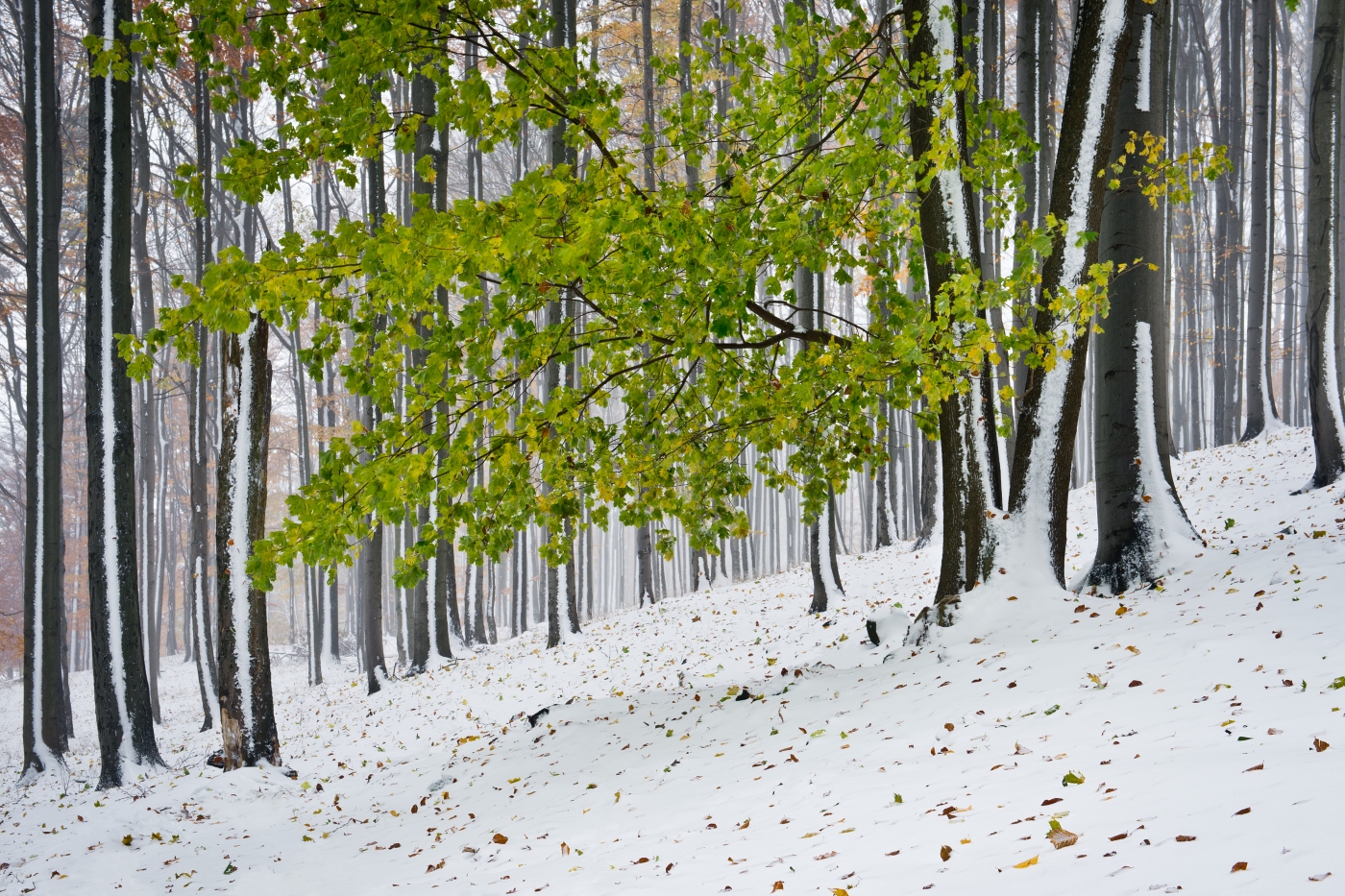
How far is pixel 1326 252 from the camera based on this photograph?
879 centimetres

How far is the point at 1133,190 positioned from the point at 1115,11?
146cm

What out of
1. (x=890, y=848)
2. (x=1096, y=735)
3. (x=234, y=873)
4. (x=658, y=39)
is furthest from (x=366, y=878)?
(x=658, y=39)

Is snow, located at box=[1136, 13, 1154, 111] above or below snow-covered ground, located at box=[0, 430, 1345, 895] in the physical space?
above

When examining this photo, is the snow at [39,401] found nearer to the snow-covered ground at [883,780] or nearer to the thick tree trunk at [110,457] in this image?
the snow-covered ground at [883,780]

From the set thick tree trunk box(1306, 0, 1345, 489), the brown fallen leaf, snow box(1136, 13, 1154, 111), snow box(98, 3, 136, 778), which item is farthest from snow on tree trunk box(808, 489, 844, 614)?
the brown fallen leaf

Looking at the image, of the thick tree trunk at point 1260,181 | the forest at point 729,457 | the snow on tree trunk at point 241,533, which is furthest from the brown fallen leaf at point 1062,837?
the thick tree trunk at point 1260,181

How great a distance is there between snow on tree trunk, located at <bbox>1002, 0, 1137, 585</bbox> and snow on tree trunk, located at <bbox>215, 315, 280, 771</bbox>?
7136 mm

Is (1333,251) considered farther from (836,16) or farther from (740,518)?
(836,16)

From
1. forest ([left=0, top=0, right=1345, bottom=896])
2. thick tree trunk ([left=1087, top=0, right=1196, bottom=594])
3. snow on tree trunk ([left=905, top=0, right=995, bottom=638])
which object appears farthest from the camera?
thick tree trunk ([left=1087, top=0, right=1196, bottom=594])

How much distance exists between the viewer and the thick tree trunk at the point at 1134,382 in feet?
19.7

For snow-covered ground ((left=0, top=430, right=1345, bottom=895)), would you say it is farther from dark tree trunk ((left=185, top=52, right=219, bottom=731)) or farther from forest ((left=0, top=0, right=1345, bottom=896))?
dark tree trunk ((left=185, top=52, right=219, bottom=731))

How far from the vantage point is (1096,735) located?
11.0 ft

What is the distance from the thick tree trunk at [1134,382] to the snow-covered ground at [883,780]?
409 mm

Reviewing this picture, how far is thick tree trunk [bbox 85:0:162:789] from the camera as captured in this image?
800 centimetres
